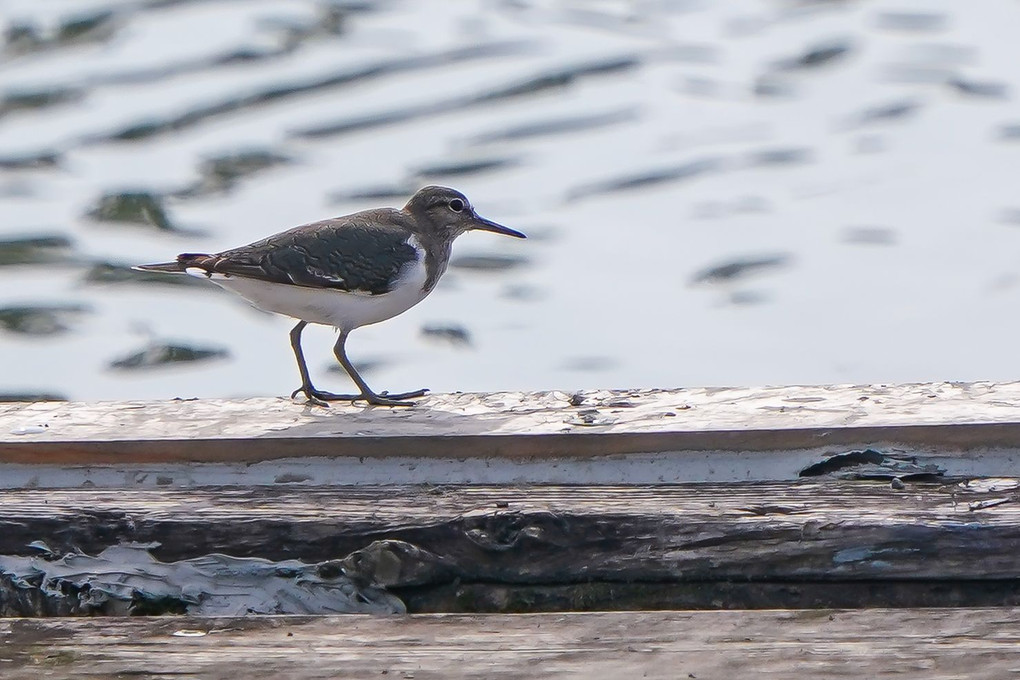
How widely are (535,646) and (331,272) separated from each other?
2.84m

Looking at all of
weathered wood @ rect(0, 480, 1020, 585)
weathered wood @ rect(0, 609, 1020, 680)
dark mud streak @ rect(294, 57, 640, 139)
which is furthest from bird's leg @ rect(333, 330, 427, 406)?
dark mud streak @ rect(294, 57, 640, 139)

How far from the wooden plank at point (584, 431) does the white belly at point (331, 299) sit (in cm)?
165

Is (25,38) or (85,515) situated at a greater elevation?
(25,38)

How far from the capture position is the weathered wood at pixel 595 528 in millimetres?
2639

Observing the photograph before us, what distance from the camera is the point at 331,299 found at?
5.05 metres

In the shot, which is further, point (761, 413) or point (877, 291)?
point (877, 291)

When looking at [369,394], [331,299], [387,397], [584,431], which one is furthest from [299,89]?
[584,431]

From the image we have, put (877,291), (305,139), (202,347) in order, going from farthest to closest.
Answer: (305,139) → (877,291) → (202,347)

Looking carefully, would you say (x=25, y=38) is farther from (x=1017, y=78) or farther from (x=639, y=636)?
(x=639, y=636)

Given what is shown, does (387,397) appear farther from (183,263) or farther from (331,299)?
(183,263)

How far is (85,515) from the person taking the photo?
285 centimetres

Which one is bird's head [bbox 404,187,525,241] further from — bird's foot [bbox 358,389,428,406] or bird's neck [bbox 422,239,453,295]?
bird's foot [bbox 358,389,428,406]

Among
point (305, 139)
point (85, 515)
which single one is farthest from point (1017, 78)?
point (85, 515)

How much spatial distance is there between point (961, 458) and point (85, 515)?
65.4 inches
